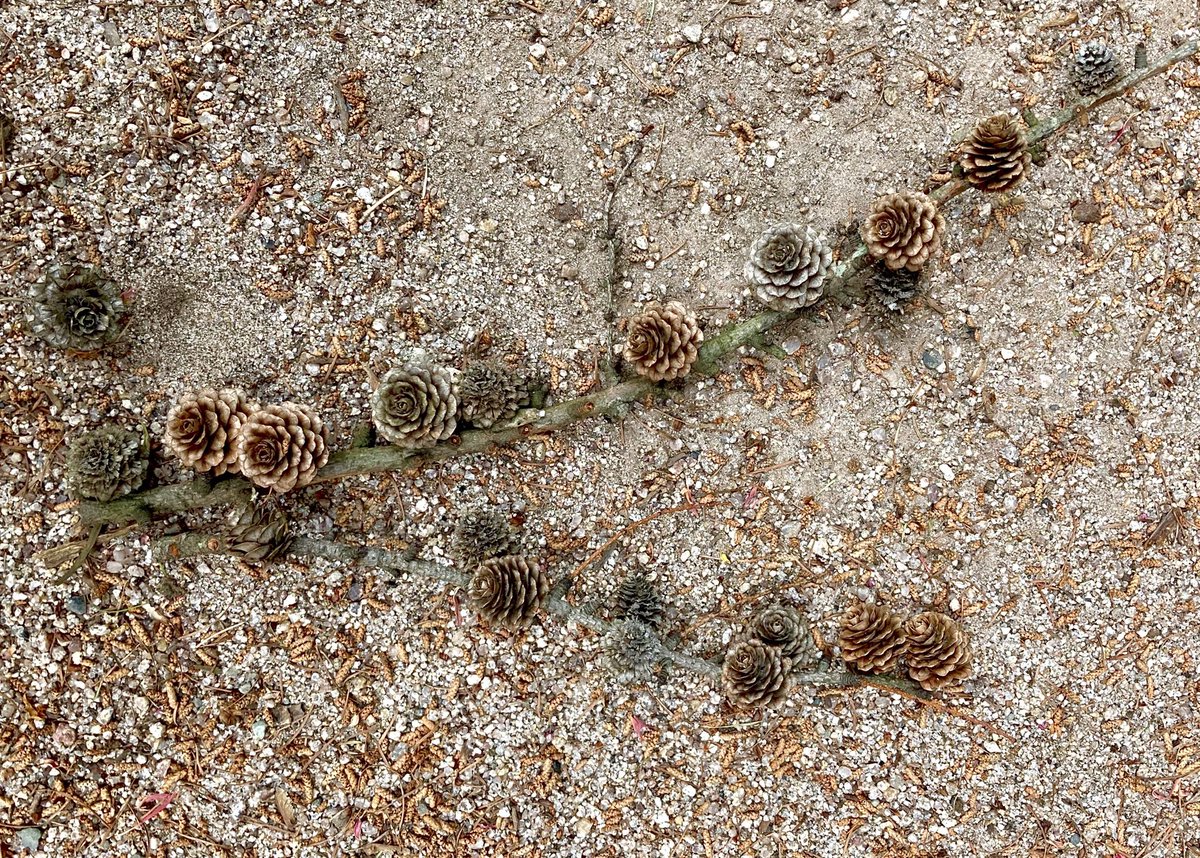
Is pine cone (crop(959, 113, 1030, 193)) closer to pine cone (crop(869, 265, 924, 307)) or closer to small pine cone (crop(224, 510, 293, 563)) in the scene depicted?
pine cone (crop(869, 265, 924, 307))

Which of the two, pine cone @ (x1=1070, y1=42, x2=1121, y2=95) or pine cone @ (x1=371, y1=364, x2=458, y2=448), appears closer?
pine cone @ (x1=371, y1=364, x2=458, y2=448)

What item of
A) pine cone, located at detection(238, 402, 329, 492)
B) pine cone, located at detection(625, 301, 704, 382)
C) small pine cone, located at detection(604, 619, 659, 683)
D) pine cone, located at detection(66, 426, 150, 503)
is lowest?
small pine cone, located at detection(604, 619, 659, 683)

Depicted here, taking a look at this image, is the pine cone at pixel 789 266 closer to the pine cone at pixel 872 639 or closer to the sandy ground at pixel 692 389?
the sandy ground at pixel 692 389

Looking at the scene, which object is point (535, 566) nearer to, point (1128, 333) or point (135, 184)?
point (135, 184)

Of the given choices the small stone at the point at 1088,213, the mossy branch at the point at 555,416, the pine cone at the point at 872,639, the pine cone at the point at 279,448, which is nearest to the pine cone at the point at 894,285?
the mossy branch at the point at 555,416

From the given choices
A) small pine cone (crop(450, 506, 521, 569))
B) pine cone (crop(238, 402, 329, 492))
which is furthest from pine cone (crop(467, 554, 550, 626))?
pine cone (crop(238, 402, 329, 492))

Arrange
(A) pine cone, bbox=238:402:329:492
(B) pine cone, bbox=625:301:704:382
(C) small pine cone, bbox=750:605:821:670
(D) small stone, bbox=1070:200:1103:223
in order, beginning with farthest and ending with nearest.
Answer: (D) small stone, bbox=1070:200:1103:223, (C) small pine cone, bbox=750:605:821:670, (B) pine cone, bbox=625:301:704:382, (A) pine cone, bbox=238:402:329:492

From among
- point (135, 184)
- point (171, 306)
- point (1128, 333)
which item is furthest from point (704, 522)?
Result: point (135, 184)
